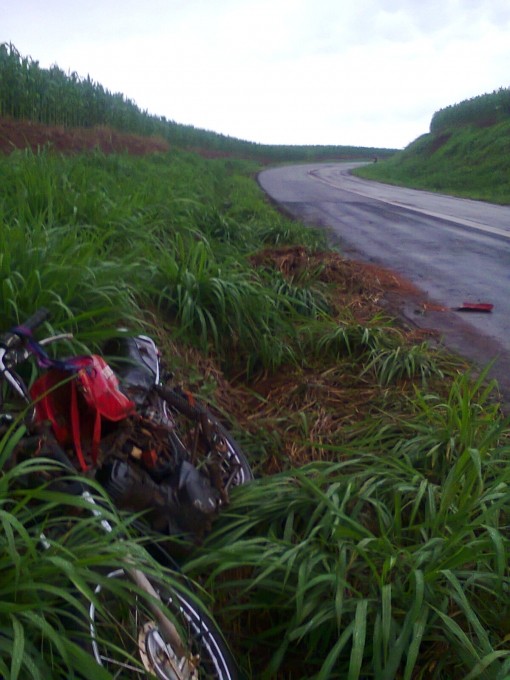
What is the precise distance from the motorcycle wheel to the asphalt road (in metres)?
2.26

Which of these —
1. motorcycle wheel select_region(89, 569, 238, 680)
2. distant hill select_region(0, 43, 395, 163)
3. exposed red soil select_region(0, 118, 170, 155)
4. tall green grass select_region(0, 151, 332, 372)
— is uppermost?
distant hill select_region(0, 43, 395, 163)

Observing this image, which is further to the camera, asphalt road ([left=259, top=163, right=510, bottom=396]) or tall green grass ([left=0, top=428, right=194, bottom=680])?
asphalt road ([left=259, top=163, right=510, bottom=396])

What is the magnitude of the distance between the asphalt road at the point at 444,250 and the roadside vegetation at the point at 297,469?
450 mm

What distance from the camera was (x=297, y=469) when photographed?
3135 mm

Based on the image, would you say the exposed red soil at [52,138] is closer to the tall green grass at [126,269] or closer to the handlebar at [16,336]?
the tall green grass at [126,269]

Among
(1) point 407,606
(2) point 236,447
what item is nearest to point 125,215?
(2) point 236,447

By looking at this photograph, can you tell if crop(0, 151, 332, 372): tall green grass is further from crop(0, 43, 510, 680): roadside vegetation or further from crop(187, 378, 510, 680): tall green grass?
crop(187, 378, 510, 680): tall green grass

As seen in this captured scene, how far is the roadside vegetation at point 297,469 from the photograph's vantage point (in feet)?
6.95

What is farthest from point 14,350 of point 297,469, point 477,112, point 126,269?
point 477,112

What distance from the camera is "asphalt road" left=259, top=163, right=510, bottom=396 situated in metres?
5.50

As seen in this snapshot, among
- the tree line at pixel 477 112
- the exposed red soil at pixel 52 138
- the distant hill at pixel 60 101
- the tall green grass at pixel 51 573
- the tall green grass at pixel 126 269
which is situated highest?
the tree line at pixel 477 112

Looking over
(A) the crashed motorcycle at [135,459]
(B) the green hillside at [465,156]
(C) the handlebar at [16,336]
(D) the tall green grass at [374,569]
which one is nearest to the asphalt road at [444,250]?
(D) the tall green grass at [374,569]

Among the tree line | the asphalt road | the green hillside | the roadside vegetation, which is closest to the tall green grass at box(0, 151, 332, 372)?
the roadside vegetation

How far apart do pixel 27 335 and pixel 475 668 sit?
5.57 ft
